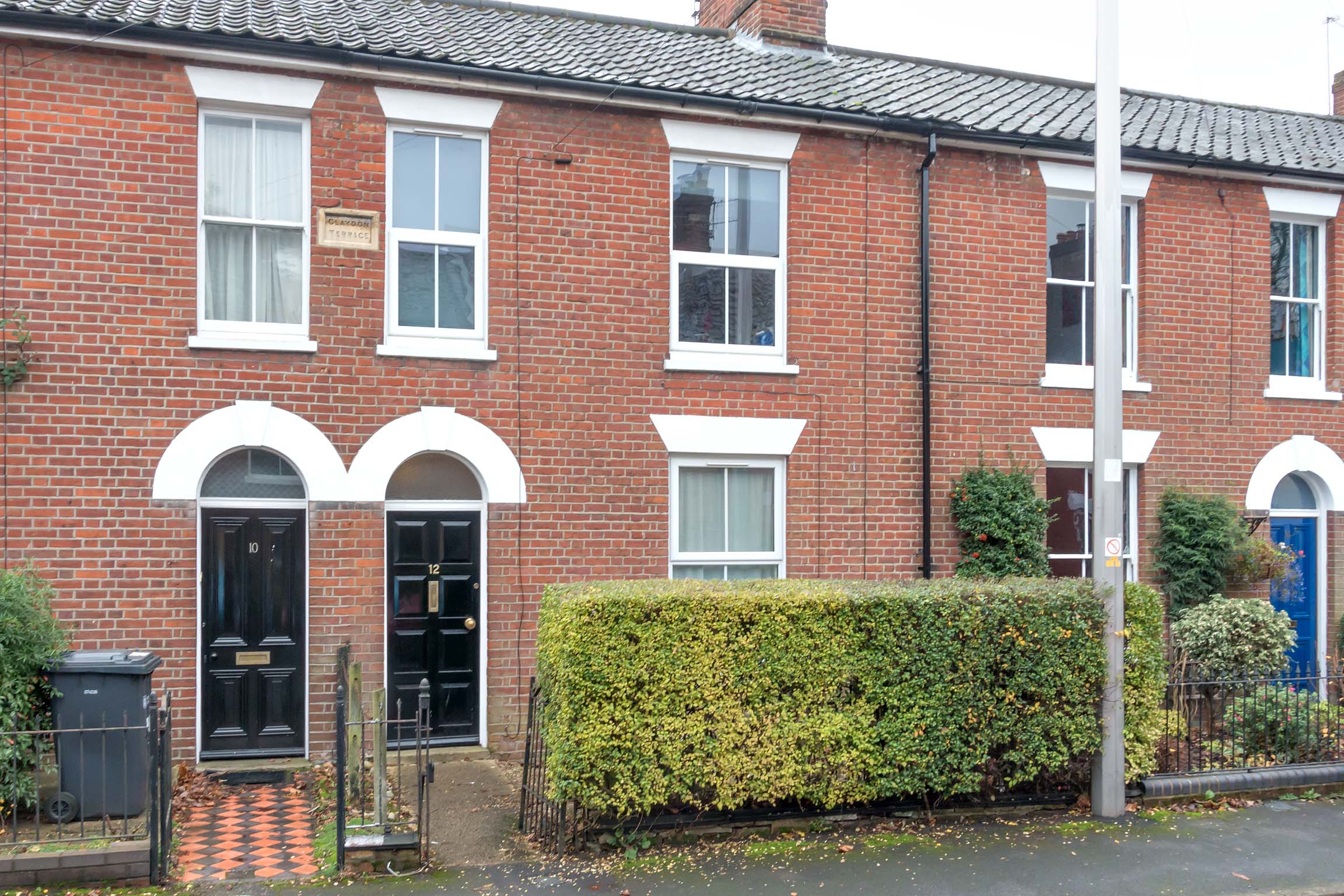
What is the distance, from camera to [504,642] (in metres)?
9.68

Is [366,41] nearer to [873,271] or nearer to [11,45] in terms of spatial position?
[11,45]

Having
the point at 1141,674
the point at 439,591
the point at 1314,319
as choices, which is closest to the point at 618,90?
the point at 439,591

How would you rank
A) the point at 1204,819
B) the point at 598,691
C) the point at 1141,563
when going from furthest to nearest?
the point at 1141,563 < the point at 1204,819 < the point at 598,691

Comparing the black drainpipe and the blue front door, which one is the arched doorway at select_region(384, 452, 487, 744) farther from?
the blue front door

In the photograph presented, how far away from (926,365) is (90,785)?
787 cm

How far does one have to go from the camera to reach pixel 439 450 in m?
9.52

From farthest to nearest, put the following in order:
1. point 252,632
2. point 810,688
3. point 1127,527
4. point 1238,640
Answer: point 1127,527 → point 1238,640 → point 252,632 → point 810,688

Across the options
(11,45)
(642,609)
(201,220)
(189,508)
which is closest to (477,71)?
(201,220)

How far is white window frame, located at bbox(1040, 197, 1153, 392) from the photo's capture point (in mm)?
11555

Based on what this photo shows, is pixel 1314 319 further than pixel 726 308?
Yes

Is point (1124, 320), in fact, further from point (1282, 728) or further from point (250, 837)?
point (250, 837)

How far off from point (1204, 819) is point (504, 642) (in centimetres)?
565

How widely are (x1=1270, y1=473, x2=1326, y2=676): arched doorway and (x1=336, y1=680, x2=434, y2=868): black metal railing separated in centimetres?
986

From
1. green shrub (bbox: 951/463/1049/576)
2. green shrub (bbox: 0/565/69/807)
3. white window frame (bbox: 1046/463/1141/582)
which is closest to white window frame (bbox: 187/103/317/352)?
green shrub (bbox: 0/565/69/807)
